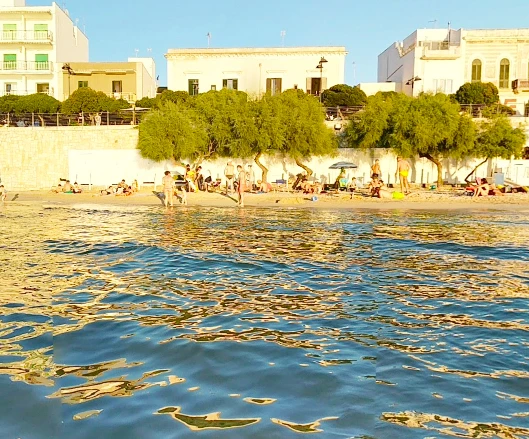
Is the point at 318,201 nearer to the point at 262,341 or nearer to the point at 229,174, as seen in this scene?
the point at 229,174

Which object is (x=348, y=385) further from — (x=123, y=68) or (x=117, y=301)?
(x=123, y=68)

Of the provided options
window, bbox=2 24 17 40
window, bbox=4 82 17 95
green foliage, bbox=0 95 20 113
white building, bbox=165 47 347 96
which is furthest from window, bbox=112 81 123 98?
green foliage, bbox=0 95 20 113

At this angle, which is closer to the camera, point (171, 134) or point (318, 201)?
point (318, 201)

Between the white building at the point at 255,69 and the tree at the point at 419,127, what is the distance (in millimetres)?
12216

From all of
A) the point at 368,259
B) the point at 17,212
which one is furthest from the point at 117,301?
the point at 17,212

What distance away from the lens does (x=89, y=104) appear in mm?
37281

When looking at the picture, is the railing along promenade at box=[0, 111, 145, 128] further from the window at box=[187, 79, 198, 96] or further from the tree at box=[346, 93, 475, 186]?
the tree at box=[346, 93, 475, 186]

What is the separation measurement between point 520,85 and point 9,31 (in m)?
42.5

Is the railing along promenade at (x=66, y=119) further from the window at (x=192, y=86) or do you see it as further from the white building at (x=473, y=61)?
the white building at (x=473, y=61)

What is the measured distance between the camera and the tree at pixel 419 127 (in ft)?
96.9

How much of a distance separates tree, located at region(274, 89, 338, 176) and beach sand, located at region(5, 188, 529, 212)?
14.4ft

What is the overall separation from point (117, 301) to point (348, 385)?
391 centimetres

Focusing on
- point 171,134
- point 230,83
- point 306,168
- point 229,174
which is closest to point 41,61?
point 230,83

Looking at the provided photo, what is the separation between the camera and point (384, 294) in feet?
26.4
